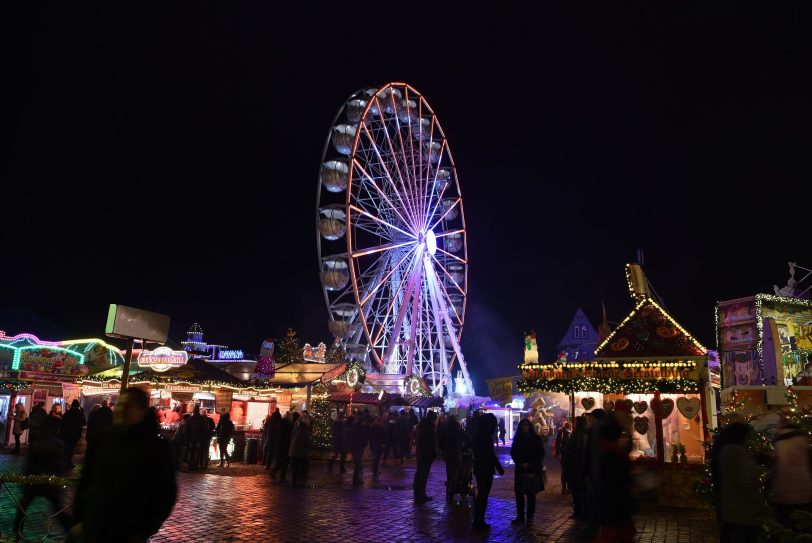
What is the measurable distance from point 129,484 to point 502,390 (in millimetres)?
32000

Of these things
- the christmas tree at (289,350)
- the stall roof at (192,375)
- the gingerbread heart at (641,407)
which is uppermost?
the christmas tree at (289,350)

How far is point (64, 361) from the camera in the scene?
1081 inches

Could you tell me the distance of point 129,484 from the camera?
3391 millimetres

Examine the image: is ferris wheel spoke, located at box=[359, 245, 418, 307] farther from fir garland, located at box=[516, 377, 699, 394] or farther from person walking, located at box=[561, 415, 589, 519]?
person walking, located at box=[561, 415, 589, 519]

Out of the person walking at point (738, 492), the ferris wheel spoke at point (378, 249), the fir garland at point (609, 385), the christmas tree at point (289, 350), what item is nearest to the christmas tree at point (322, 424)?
the ferris wheel spoke at point (378, 249)

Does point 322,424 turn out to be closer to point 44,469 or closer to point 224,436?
point 224,436

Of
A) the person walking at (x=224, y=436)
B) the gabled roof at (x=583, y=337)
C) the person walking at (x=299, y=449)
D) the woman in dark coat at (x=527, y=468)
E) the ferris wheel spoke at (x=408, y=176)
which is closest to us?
the woman in dark coat at (x=527, y=468)

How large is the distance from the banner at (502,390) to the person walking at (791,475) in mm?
28110

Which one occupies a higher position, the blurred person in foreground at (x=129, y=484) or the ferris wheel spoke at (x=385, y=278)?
the ferris wheel spoke at (x=385, y=278)

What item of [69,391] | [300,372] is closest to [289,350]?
[300,372]

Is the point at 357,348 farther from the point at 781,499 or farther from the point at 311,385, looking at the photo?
the point at 781,499

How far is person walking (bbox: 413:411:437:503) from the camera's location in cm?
1120

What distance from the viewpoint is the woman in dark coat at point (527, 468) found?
30.1ft

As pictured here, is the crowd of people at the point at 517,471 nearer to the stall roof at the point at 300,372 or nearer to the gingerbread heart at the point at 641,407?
the gingerbread heart at the point at 641,407
